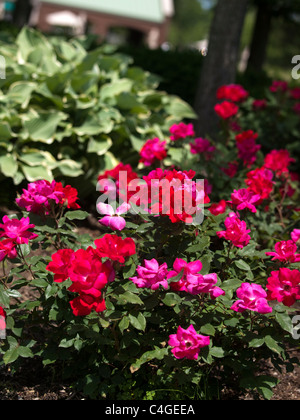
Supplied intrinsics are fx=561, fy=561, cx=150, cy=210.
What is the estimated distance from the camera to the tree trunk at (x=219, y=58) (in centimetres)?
586

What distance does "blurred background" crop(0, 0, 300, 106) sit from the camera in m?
7.63

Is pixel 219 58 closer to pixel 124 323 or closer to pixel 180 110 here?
pixel 180 110

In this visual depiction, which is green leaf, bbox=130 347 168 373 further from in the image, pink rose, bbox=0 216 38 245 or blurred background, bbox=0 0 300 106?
blurred background, bbox=0 0 300 106

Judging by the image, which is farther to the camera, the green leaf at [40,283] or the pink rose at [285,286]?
the green leaf at [40,283]

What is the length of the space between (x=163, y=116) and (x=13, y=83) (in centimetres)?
151

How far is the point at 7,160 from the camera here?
15.2 feet

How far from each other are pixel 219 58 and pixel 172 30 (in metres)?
64.7

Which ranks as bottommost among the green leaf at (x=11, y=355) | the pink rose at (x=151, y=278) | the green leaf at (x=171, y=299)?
the green leaf at (x=11, y=355)

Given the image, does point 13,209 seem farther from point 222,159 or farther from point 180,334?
point 180,334

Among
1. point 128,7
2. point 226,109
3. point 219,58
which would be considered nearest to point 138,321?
point 226,109

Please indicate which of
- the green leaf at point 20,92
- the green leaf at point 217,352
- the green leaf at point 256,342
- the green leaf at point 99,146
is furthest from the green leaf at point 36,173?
the green leaf at point 256,342

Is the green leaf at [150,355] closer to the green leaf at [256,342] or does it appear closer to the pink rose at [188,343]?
the pink rose at [188,343]

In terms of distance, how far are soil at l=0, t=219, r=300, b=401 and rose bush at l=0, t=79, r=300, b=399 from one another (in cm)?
7
